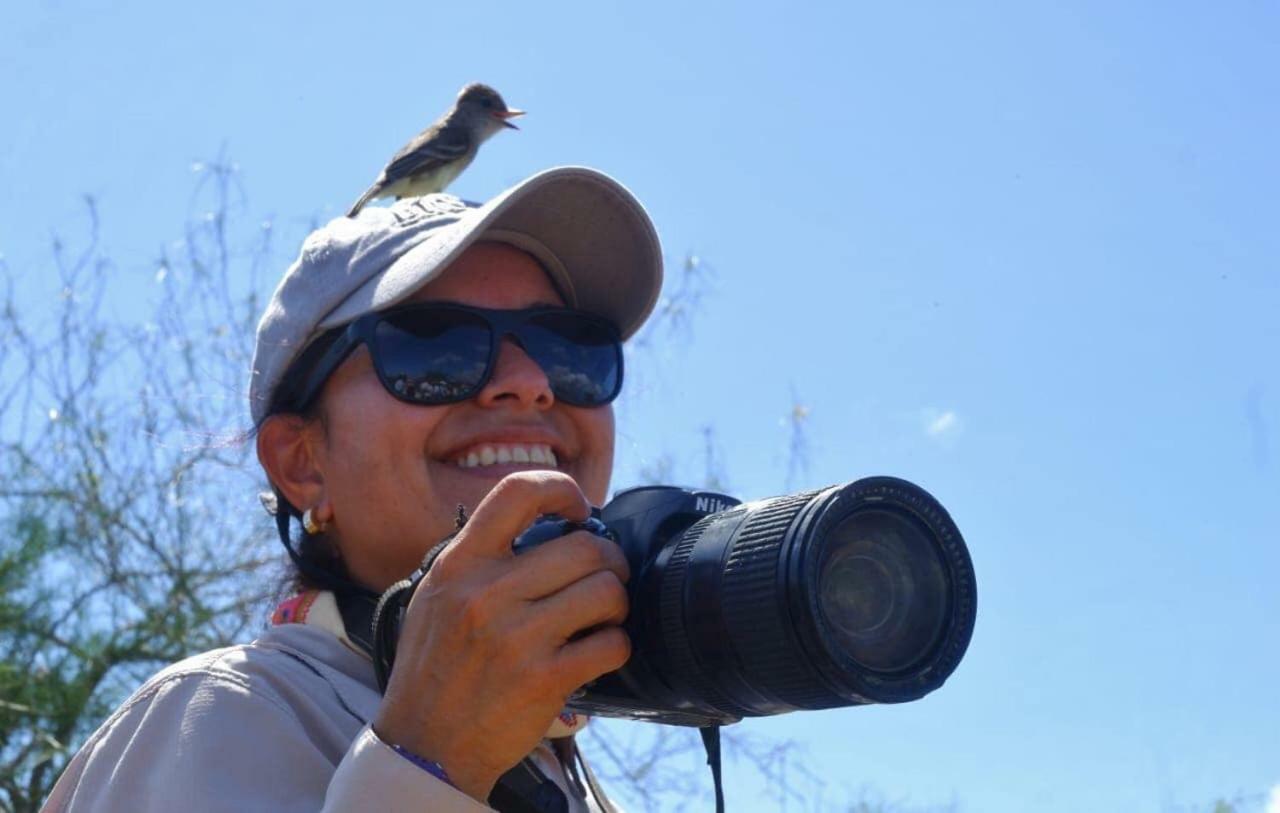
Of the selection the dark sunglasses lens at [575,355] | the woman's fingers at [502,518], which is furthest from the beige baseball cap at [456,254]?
the woman's fingers at [502,518]

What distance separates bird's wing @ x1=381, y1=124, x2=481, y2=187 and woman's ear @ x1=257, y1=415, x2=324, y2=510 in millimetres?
1615

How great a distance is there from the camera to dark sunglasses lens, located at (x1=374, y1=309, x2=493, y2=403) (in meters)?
2.37

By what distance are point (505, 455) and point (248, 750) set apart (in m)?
0.64

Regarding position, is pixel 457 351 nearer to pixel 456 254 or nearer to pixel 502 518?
pixel 456 254

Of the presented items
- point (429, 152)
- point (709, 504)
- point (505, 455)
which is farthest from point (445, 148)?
point (709, 504)

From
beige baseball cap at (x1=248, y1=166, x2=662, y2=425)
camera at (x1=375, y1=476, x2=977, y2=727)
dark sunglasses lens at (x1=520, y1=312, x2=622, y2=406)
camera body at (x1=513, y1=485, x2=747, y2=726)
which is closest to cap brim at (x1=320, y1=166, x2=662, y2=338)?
beige baseball cap at (x1=248, y1=166, x2=662, y2=425)

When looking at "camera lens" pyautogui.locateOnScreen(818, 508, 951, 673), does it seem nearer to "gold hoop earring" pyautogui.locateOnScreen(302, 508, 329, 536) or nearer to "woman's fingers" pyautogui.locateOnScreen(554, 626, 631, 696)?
"woman's fingers" pyautogui.locateOnScreen(554, 626, 631, 696)

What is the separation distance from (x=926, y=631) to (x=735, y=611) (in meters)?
0.20

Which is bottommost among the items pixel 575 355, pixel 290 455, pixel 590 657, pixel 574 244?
pixel 590 657

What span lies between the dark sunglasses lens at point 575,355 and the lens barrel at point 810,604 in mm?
645

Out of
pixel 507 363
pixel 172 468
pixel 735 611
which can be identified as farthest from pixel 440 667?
pixel 172 468

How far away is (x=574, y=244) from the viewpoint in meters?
2.66

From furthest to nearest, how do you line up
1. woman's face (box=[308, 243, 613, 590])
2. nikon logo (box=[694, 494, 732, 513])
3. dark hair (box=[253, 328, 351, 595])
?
dark hair (box=[253, 328, 351, 595]) < woman's face (box=[308, 243, 613, 590]) < nikon logo (box=[694, 494, 732, 513])

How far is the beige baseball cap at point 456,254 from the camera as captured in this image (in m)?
2.42
